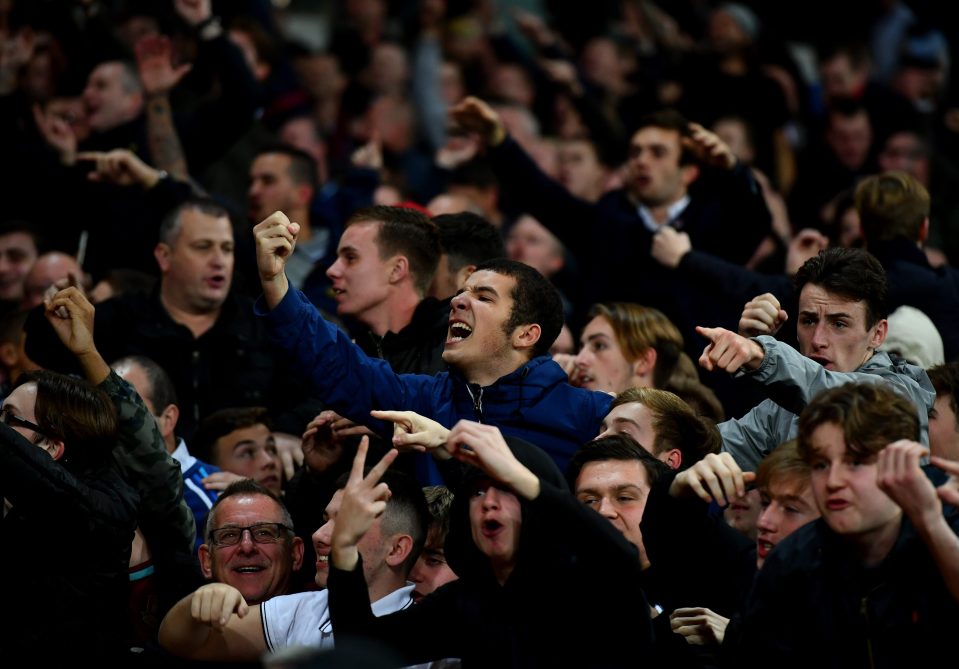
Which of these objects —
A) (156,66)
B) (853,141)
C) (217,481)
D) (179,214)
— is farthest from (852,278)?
(853,141)

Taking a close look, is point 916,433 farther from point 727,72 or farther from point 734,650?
point 727,72

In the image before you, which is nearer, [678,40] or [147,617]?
[147,617]

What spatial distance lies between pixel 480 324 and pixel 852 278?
4.41ft

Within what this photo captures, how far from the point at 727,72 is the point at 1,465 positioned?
7519 millimetres

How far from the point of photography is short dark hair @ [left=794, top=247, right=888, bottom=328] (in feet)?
17.6

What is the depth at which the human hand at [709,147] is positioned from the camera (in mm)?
7305

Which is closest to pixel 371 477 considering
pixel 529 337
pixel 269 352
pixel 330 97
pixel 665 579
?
pixel 665 579

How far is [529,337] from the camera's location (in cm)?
582

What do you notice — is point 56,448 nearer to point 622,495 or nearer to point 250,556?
point 250,556

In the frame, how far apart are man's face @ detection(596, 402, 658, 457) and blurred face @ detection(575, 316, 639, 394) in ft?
3.88

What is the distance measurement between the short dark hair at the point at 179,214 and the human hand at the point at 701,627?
12.2ft

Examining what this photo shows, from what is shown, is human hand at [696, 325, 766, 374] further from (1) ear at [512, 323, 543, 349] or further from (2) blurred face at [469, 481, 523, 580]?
(1) ear at [512, 323, 543, 349]

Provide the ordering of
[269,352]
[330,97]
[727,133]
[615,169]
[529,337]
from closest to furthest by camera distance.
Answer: [529,337]
[269,352]
[727,133]
[615,169]
[330,97]

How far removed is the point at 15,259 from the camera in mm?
8414
